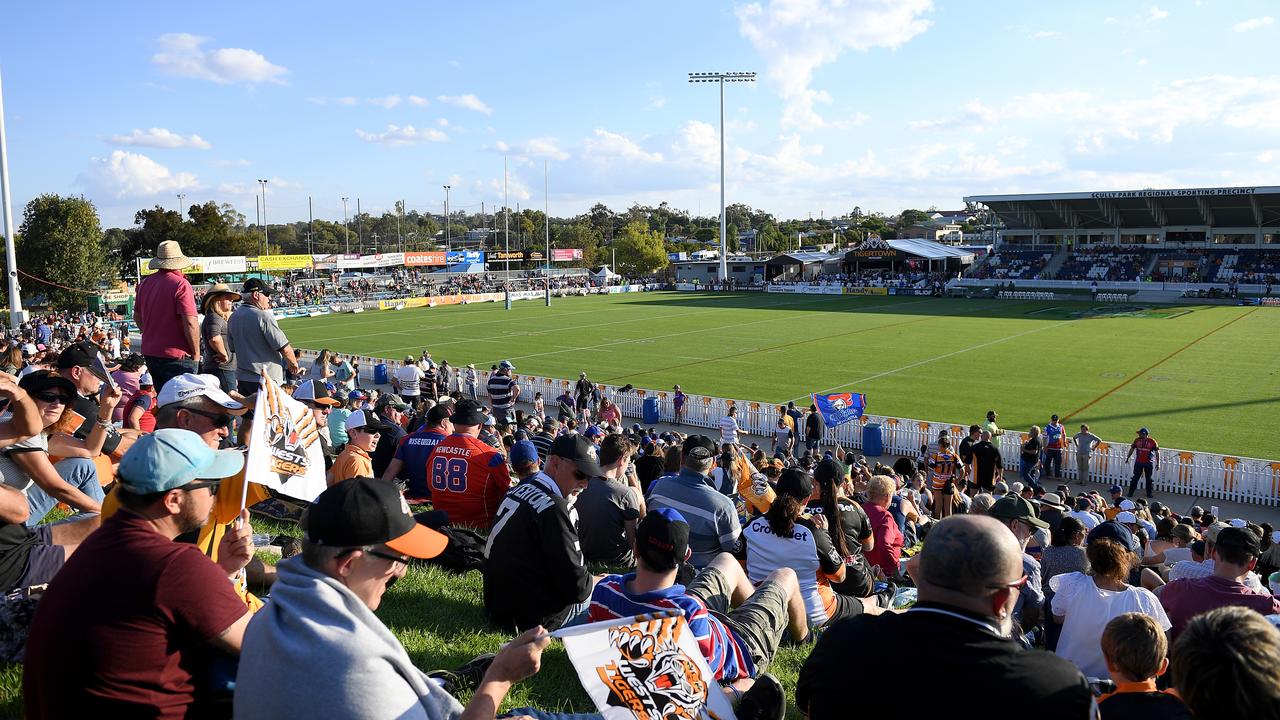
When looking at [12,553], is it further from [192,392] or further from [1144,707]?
[1144,707]

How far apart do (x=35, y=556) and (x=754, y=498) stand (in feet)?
19.5

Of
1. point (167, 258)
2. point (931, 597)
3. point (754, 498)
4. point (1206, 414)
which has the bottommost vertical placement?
point (1206, 414)

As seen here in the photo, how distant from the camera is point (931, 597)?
268 centimetres

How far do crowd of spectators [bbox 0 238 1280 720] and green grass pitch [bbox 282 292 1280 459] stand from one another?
58.8ft

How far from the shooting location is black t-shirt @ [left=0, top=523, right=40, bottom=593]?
14.2 feet

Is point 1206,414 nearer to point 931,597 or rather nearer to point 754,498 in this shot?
point 754,498

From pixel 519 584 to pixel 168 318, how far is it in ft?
17.0

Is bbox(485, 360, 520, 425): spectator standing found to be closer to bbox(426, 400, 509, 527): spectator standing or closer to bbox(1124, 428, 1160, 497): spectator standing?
bbox(426, 400, 509, 527): spectator standing

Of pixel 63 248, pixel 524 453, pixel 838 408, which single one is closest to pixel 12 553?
pixel 524 453

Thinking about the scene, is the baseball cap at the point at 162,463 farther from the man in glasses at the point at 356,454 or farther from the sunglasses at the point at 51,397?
the man in glasses at the point at 356,454

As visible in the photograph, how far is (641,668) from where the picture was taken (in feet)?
11.2

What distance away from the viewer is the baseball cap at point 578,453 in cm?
528

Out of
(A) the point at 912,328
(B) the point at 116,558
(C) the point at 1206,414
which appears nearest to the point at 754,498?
(B) the point at 116,558

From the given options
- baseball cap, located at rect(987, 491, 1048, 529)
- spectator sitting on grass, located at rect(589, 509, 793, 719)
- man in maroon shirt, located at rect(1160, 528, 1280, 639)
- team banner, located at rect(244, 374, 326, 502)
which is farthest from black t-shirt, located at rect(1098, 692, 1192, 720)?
team banner, located at rect(244, 374, 326, 502)
